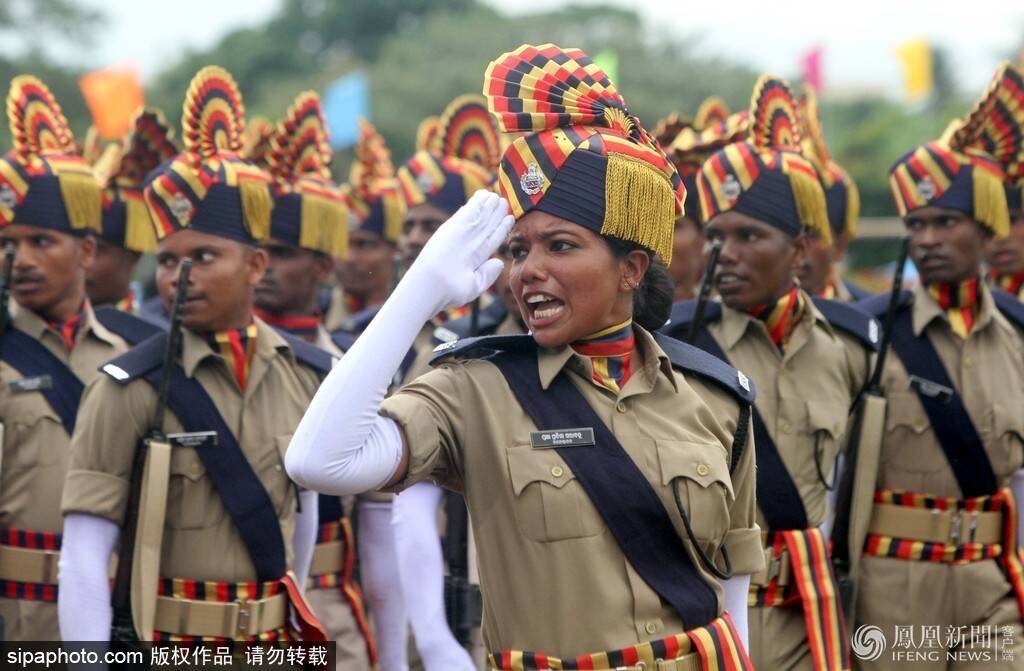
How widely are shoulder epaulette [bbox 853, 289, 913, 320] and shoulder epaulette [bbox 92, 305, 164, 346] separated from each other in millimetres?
3267

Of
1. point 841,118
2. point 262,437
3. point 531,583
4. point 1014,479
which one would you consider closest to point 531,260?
point 531,583

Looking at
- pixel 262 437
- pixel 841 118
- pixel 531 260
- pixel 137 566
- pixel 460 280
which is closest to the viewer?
pixel 460 280

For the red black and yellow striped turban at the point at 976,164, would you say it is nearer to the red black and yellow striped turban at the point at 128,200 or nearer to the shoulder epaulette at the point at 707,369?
the shoulder epaulette at the point at 707,369

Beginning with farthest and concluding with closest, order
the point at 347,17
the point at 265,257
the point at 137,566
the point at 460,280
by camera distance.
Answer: the point at 347,17 < the point at 265,257 < the point at 137,566 < the point at 460,280

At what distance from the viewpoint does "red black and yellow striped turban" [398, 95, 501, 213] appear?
29.8ft

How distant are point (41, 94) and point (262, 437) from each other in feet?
8.08

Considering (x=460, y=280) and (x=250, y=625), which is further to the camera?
(x=250, y=625)

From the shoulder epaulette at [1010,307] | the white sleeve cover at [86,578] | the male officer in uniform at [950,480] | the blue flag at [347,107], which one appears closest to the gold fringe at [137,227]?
the white sleeve cover at [86,578]

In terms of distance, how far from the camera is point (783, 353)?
6.15 metres

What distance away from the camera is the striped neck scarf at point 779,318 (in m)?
6.16

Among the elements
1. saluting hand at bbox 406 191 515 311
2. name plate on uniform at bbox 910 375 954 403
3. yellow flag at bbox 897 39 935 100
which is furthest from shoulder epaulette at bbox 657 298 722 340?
yellow flag at bbox 897 39 935 100

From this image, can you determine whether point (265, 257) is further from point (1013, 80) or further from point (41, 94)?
point (1013, 80)

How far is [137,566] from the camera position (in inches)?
205

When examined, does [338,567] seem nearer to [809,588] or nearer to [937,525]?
[809,588]
